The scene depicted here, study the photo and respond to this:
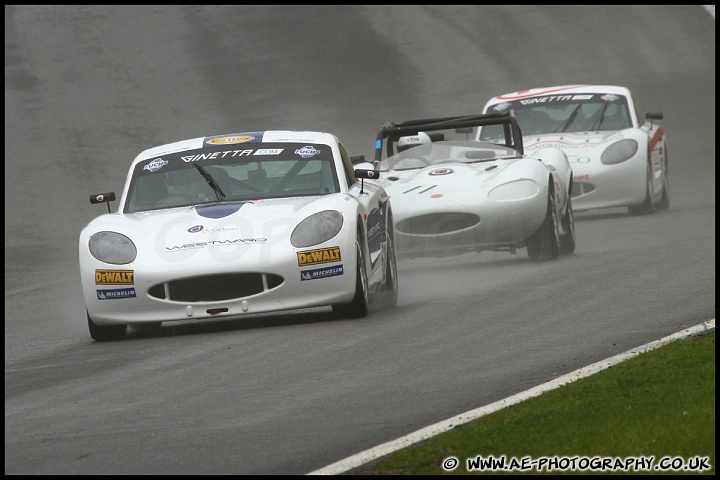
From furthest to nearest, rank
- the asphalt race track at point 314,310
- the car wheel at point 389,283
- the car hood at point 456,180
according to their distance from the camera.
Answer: the car hood at point 456,180 → the car wheel at point 389,283 → the asphalt race track at point 314,310

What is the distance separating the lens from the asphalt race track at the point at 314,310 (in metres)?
6.75

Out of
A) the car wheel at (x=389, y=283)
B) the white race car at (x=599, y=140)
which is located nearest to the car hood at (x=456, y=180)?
the car wheel at (x=389, y=283)

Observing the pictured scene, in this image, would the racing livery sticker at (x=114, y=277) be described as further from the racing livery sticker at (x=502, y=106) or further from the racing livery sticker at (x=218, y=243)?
the racing livery sticker at (x=502, y=106)

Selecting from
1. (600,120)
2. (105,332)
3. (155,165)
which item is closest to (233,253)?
(105,332)

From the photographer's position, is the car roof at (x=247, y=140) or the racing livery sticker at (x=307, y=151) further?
the car roof at (x=247, y=140)

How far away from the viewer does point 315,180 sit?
434 inches

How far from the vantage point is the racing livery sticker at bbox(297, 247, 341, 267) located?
9.81 metres

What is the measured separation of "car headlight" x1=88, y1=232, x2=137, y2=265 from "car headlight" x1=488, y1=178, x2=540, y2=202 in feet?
13.3

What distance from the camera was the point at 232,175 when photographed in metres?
11.1

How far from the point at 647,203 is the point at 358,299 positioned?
850 cm

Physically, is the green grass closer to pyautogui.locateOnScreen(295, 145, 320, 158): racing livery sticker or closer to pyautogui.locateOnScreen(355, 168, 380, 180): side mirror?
pyautogui.locateOnScreen(355, 168, 380, 180): side mirror

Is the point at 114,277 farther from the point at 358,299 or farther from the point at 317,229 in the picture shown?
the point at 358,299

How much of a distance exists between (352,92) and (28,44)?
9717mm

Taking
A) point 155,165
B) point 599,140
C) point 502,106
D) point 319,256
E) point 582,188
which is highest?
point 155,165
